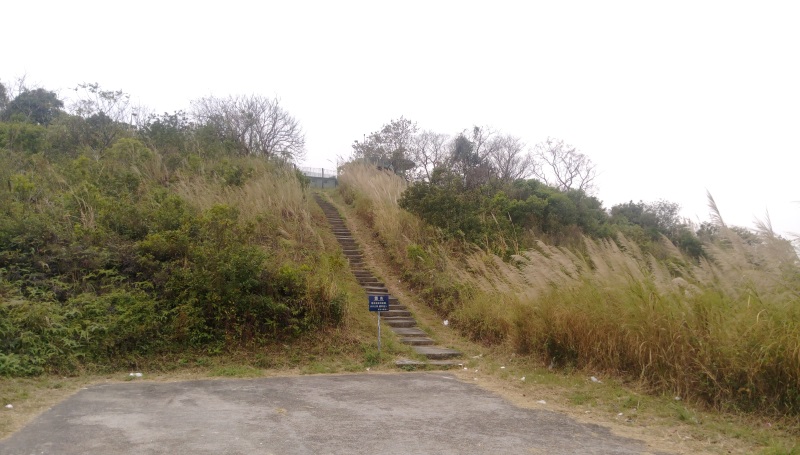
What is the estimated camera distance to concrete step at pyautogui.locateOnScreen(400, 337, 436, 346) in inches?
506

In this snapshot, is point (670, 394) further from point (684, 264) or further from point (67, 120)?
point (67, 120)

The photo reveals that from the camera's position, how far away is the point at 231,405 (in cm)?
820

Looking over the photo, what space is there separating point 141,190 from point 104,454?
12.6 m

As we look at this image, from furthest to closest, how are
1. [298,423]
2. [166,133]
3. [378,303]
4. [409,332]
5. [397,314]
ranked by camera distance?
[166,133], [397,314], [409,332], [378,303], [298,423]

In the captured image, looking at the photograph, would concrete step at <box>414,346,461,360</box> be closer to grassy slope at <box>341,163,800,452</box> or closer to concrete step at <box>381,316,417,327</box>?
grassy slope at <box>341,163,800,452</box>

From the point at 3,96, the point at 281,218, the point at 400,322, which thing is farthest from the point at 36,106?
the point at 400,322

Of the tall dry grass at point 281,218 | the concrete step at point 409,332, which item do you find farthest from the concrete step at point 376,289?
the concrete step at point 409,332

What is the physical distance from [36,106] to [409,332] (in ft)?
83.0

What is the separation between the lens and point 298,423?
7.27m

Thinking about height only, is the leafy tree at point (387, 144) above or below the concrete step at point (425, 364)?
above

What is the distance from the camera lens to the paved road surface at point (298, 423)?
630 centimetres

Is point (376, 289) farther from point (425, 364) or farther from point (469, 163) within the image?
point (469, 163)

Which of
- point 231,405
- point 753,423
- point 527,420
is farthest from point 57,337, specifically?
point 753,423

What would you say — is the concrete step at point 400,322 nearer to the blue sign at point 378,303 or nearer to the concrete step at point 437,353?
the concrete step at point 437,353
